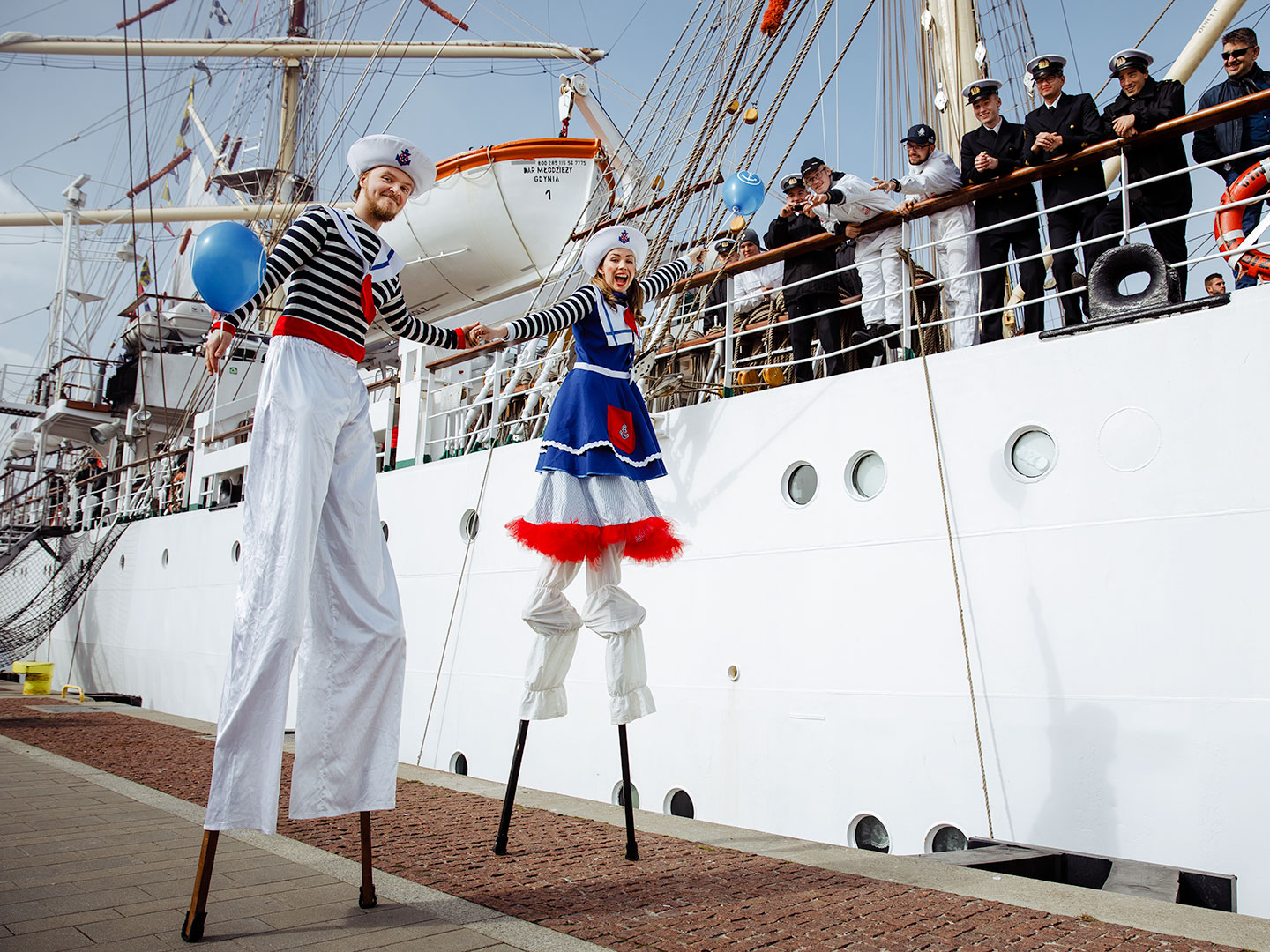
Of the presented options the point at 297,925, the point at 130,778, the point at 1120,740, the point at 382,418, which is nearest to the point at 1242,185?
the point at 1120,740

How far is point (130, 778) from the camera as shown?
4.47m

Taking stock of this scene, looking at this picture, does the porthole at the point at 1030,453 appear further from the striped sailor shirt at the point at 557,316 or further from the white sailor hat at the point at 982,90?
the white sailor hat at the point at 982,90

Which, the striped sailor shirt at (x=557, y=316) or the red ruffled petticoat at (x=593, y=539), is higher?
the striped sailor shirt at (x=557, y=316)

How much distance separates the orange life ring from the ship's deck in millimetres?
2982

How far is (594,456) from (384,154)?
48.4 inches

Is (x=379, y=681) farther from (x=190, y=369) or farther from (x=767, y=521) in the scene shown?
(x=190, y=369)

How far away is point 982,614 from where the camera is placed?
13.7 ft

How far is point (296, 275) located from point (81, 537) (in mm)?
14099

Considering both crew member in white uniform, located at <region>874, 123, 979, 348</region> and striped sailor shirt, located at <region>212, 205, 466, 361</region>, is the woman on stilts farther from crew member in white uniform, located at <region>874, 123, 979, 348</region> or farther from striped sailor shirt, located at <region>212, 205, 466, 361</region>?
crew member in white uniform, located at <region>874, 123, 979, 348</region>

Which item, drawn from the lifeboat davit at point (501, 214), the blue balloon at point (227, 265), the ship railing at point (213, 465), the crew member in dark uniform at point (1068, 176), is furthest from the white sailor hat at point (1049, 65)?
the ship railing at point (213, 465)

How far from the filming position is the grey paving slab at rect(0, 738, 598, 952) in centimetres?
213

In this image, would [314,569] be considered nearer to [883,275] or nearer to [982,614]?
[982,614]

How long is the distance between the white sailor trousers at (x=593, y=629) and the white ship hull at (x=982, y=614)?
154 centimetres

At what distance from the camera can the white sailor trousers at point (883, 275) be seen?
5363 mm
